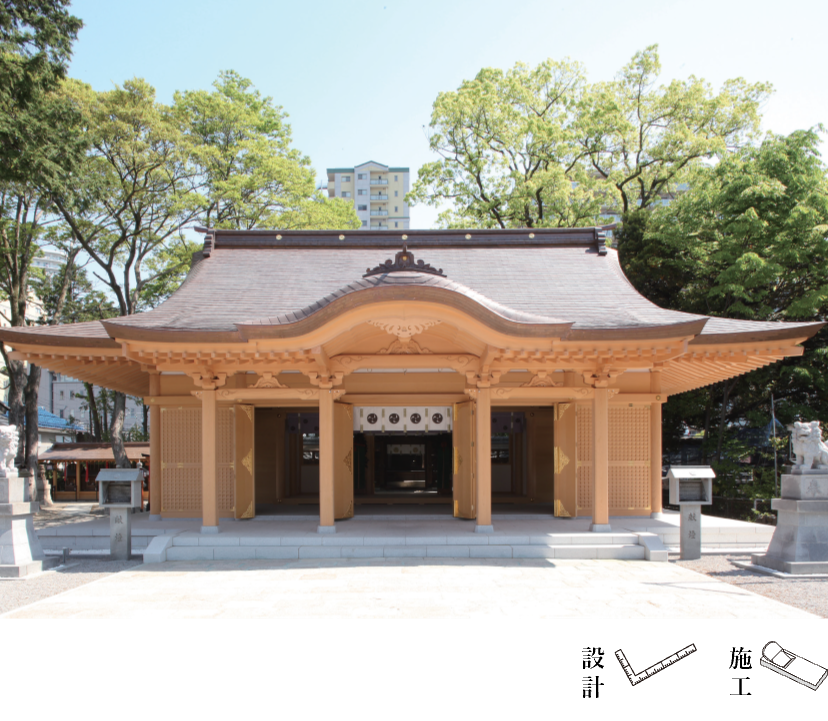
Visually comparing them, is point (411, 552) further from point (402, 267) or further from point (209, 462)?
point (402, 267)

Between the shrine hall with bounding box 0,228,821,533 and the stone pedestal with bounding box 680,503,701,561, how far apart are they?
1070 millimetres

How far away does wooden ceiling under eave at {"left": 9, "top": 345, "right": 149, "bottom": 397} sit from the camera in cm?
895

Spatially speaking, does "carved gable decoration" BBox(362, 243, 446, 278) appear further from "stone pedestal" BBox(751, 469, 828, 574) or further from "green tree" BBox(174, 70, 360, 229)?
"green tree" BBox(174, 70, 360, 229)

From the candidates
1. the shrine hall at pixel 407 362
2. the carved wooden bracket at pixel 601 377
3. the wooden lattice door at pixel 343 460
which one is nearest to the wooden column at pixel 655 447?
the shrine hall at pixel 407 362

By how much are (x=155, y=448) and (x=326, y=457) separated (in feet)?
12.1

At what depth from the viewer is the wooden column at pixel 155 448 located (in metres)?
10.6

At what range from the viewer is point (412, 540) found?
8633mm

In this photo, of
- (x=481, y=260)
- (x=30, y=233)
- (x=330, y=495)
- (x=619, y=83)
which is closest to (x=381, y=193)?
(x=619, y=83)

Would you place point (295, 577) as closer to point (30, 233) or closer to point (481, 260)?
point (481, 260)

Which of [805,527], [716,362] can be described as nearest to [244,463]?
[716,362]

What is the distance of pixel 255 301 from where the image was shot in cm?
1059

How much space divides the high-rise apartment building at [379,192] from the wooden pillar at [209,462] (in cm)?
6162

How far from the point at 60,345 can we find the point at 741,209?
16457mm

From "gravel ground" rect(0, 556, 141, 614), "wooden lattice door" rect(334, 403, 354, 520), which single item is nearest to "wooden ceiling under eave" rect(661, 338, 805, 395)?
"wooden lattice door" rect(334, 403, 354, 520)
